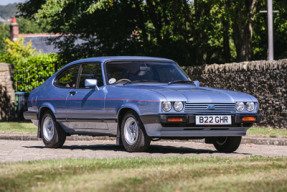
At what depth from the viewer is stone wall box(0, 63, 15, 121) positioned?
23422mm

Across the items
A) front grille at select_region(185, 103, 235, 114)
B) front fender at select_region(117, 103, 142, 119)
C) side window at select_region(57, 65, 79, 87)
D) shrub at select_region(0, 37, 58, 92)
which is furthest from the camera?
shrub at select_region(0, 37, 58, 92)

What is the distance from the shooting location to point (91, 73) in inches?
408

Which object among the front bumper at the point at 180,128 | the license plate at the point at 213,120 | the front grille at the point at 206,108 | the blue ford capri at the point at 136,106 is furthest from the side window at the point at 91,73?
the license plate at the point at 213,120

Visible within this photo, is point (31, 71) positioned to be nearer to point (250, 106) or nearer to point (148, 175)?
point (250, 106)

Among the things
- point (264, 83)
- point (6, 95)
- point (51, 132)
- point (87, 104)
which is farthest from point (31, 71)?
point (87, 104)

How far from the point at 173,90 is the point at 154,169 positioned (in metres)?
2.55

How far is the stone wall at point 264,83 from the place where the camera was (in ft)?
51.1

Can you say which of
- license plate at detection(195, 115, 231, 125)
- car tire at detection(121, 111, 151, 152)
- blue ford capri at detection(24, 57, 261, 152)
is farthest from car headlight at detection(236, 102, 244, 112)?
car tire at detection(121, 111, 151, 152)

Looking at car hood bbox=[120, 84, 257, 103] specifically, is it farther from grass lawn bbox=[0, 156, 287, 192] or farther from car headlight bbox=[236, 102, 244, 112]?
grass lawn bbox=[0, 156, 287, 192]

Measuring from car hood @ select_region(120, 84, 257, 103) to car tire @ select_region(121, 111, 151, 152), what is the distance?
21.8 inches

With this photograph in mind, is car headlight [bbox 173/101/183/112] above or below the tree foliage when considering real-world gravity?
below

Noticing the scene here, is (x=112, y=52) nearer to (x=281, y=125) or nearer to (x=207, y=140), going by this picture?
(x=281, y=125)

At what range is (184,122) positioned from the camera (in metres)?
8.59

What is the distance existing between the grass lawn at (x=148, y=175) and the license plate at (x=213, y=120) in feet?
3.22
